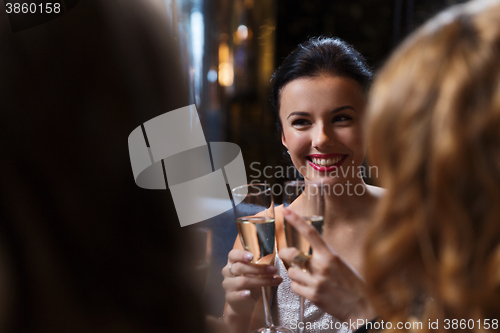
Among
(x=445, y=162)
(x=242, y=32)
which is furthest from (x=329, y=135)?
(x=242, y=32)

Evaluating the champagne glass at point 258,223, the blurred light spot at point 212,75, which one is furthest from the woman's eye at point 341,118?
the blurred light spot at point 212,75

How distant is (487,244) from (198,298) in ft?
1.25

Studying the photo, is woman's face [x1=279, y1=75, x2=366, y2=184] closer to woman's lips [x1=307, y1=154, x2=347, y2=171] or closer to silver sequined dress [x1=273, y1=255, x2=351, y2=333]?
woman's lips [x1=307, y1=154, x2=347, y2=171]

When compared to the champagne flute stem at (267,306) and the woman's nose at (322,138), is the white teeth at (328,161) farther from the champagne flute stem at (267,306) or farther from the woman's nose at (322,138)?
the champagne flute stem at (267,306)

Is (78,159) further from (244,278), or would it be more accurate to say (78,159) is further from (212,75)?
(212,75)

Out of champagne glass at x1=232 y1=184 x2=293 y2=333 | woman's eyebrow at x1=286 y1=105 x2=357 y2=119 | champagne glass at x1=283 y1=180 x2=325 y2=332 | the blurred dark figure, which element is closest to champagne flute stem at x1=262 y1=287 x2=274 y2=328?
champagne glass at x1=232 y1=184 x2=293 y2=333

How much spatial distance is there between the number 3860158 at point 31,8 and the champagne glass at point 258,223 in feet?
2.27

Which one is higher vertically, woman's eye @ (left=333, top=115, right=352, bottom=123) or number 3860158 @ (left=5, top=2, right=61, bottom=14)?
number 3860158 @ (left=5, top=2, right=61, bottom=14)

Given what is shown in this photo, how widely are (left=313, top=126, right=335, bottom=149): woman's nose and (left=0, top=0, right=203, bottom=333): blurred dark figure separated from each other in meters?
1.13

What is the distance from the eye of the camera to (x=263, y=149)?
9.40 feet

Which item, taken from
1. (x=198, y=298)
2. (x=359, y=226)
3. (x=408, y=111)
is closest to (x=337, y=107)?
(x=359, y=226)

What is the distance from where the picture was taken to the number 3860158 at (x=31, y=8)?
31 centimetres

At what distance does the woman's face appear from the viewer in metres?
1.48

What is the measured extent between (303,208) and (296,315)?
852 millimetres
